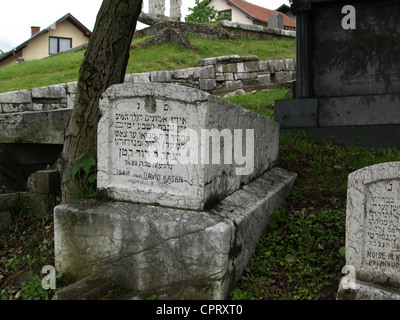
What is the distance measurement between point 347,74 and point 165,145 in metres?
3.83

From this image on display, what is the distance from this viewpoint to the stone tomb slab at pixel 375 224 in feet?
8.56

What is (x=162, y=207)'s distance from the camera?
291cm

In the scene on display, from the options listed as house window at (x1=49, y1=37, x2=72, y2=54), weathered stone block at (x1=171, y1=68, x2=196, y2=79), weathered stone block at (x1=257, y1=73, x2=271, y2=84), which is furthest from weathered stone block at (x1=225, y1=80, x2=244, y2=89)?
house window at (x1=49, y1=37, x2=72, y2=54)

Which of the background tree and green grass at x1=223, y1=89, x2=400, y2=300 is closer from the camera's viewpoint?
green grass at x1=223, y1=89, x2=400, y2=300

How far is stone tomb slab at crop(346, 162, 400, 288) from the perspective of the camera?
2609mm

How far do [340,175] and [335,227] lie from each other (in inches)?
48.9

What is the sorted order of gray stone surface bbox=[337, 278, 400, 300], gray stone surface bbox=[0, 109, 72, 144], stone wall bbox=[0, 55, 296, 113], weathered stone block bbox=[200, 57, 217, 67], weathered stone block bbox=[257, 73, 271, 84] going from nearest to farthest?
gray stone surface bbox=[337, 278, 400, 300], gray stone surface bbox=[0, 109, 72, 144], stone wall bbox=[0, 55, 296, 113], weathered stone block bbox=[200, 57, 217, 67], weathered stone block bbox=[257, 73, 271, 84]

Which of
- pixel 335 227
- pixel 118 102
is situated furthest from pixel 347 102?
pixel 118 102

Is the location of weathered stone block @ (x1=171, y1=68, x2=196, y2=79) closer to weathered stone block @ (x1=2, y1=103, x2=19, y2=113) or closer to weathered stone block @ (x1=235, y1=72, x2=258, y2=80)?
weathered stone block @ (x1=235, y1=72, x2=258, y2=80)

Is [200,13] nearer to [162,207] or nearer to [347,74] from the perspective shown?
[347,74]

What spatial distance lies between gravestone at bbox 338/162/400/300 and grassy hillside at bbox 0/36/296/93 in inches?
301

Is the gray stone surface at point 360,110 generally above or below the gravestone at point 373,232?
above
